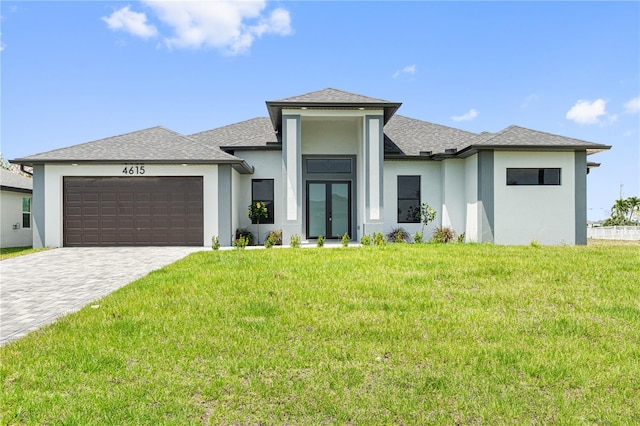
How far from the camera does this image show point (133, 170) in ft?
50.1

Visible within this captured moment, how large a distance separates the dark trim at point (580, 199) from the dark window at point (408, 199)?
6.38m

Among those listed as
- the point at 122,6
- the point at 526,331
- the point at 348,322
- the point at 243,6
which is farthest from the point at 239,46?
the point at 526,331

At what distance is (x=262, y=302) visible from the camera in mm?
5672

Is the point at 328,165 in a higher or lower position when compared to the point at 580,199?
higher

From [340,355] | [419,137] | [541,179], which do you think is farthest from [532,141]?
[340,355]

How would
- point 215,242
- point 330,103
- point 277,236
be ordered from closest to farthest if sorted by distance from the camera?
point 215,242 → point 330,103 → point 277,236

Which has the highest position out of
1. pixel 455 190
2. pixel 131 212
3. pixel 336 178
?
pixel 336 178

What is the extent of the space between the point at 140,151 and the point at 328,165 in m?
8.26

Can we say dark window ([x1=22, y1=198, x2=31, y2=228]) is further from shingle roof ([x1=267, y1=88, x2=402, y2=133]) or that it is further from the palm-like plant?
the palm-like plant

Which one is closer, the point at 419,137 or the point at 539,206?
the point at 539,206

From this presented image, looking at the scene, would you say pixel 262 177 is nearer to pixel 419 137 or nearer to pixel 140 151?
pixel 140 151

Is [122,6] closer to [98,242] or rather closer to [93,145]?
[93,145]

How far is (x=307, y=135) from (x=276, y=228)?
15.3 ft

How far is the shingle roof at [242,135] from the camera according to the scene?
58.8ft
